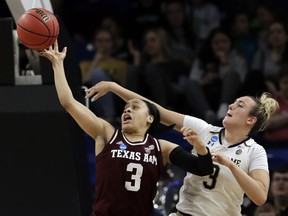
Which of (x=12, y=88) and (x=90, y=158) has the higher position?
(x=12, y=88)

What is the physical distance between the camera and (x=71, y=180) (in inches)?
323

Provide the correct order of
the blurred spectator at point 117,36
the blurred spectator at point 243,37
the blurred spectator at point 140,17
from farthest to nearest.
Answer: the blurred spectator at point 140,17 → the blurred spectator at point 117,36 → the blurred spectator at point 243,37

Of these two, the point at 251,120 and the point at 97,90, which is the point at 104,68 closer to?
the point at 97,90

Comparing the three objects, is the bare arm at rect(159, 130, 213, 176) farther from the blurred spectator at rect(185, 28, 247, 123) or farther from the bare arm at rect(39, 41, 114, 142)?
the blurred spectator at rect(185, 28, 247, 123)

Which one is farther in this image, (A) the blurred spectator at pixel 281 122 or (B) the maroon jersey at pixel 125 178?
(A) the blurred spectator at pixel 281 122

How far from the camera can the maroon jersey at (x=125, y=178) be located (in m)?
6.59

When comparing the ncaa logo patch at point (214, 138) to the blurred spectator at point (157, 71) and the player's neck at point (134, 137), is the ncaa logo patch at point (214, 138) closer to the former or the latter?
the player's neck at point (134, 137)

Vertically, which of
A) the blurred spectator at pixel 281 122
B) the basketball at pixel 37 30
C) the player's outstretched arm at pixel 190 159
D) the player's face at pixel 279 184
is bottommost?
the player's face at pixel 279 184

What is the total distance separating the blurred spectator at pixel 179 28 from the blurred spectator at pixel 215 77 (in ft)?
1.97

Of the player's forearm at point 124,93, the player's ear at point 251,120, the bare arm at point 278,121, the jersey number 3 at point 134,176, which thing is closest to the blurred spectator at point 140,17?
the bare arm at point 278,121

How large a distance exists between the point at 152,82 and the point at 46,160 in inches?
134

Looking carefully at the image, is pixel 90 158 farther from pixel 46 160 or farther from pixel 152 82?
pixel 46 160

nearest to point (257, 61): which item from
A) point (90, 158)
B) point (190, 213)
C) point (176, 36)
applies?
point (176, 36)

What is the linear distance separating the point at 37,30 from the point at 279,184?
12.4 feet
